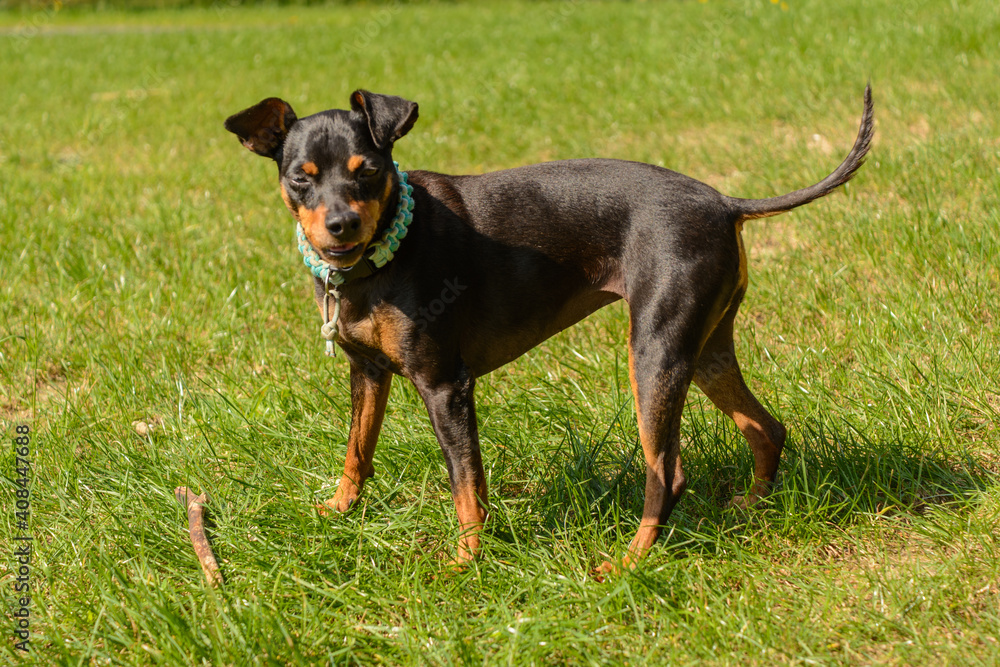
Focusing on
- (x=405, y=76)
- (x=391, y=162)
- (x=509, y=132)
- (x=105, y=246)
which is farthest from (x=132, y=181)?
(x=391, y=162)

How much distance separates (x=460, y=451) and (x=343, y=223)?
87 centimetres

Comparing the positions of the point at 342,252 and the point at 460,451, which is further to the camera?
the point at 460,451

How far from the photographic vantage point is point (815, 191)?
9.73ft

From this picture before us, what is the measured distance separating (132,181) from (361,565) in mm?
5530

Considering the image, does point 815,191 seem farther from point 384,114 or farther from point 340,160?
point 340,160

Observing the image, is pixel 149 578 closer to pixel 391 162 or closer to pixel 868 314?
pixel 391 162

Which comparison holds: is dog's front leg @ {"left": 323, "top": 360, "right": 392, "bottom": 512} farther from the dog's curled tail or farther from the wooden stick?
the dog's curled tail

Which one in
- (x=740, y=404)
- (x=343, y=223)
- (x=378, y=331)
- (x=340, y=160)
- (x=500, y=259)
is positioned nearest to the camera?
(x=343, y=223)

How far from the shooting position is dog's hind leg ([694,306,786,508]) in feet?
10.7

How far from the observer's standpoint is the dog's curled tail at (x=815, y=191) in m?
2.97

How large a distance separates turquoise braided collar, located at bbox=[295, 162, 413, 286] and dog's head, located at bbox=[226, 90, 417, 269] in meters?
0.03

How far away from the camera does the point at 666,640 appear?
100 inches

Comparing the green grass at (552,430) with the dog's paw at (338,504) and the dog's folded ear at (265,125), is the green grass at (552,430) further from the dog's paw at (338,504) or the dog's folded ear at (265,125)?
the dog's folded ear at (265,125)

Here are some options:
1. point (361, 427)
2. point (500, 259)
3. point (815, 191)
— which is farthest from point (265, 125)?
point (815, 191)
